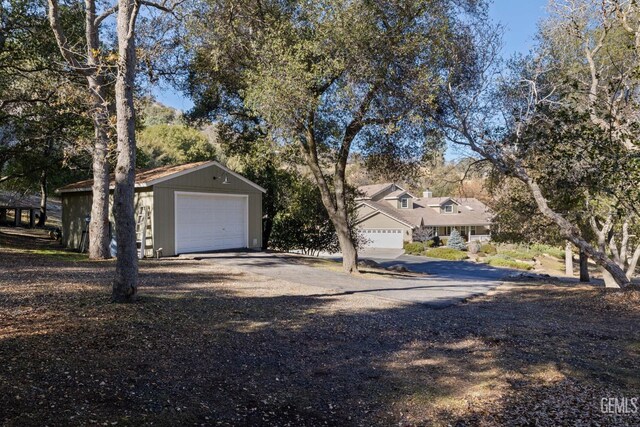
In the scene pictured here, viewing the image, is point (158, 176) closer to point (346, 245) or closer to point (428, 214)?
point (346, 245)

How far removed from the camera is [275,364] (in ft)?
16.9

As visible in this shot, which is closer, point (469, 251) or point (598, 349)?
point (598, 349)

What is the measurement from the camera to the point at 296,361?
5.31 meters

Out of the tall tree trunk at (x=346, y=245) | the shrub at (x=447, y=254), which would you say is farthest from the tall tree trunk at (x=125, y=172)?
the shrub at (x=447, y=254)

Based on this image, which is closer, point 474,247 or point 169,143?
point 474,247

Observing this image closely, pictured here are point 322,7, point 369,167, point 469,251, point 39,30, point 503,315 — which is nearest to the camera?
point 503,315

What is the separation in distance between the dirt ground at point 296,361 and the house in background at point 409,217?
109 feet

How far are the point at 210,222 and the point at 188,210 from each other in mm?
1158

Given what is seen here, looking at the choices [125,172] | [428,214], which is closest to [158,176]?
[125,172]

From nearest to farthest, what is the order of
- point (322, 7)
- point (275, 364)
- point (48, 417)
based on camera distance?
point (48, 417) < point (275, 364) < point (322, 7)

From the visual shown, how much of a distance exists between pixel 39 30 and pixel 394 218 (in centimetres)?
3288

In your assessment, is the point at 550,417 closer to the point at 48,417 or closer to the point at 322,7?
the point at 48,417

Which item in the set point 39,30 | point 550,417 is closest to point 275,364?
point 550,417

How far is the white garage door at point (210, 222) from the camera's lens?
53.8 ft
